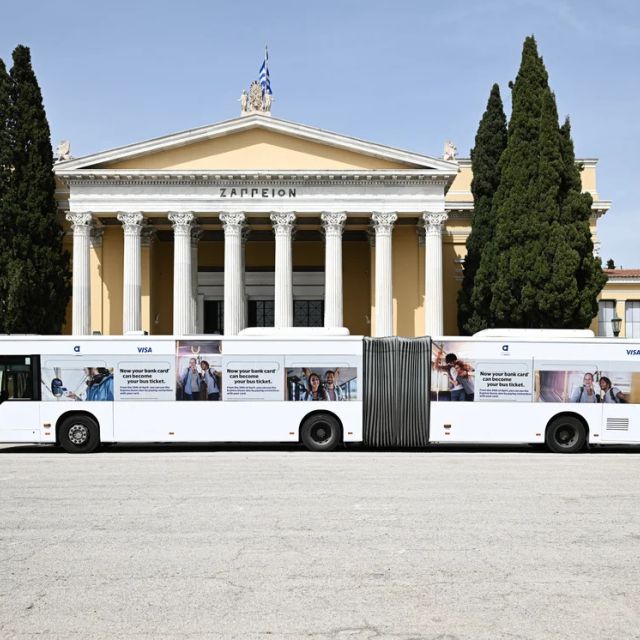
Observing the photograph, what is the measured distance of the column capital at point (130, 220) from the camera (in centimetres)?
3825

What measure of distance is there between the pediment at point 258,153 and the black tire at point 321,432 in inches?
786

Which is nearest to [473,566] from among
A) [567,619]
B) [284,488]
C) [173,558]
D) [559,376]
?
[567,619]

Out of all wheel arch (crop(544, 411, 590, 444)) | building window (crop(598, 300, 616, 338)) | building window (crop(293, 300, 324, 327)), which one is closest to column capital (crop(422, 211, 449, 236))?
building window (crop(293, 300, 324, 327))

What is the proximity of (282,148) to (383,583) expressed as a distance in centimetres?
3375

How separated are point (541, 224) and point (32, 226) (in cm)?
2193

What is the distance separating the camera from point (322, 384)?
2034cm

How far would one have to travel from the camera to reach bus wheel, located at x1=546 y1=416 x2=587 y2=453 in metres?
20.1

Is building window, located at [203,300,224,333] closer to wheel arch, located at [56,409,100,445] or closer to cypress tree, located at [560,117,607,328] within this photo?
cypress tree, located at [560,117,607,328]

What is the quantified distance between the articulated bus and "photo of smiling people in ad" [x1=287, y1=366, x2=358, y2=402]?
0.08 feet

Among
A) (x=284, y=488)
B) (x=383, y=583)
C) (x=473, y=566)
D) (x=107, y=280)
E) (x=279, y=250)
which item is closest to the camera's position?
(x=383, y=583)

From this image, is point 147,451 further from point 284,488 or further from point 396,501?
point 396,501

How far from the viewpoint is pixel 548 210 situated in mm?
34531

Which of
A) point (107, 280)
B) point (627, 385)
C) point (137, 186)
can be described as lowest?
point (627, 385)

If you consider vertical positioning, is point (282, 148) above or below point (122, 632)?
above
